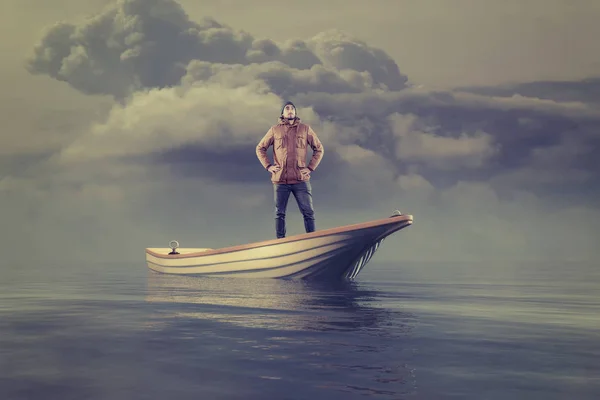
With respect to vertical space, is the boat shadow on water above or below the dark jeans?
below

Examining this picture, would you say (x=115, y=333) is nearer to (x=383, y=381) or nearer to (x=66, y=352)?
(x=66, y=352)

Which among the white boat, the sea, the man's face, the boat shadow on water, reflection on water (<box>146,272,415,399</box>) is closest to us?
the sea

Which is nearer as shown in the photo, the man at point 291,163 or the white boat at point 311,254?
the white boat at point 311,254

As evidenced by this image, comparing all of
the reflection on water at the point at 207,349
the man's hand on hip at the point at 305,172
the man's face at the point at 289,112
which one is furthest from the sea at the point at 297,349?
the man's face at the point at 289,112

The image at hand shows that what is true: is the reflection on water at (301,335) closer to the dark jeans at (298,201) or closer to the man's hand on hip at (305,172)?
the dark jeans at (298,201)

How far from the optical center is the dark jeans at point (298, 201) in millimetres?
15242

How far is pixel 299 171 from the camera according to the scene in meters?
15.2

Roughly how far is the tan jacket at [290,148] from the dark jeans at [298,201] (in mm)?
144

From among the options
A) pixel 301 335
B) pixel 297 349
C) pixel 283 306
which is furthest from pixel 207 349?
pixel 283 306

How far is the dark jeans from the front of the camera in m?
15.2

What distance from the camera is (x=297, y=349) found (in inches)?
241

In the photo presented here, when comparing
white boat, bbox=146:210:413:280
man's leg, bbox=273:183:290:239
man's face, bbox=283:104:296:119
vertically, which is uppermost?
man's face, bbox=283:104:296:119

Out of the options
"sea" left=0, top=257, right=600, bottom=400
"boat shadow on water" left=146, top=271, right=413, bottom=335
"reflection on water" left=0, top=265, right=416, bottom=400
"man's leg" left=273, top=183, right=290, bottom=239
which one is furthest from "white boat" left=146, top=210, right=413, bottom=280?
"reflection on water" left=0, top=265, right=416, bottom=400

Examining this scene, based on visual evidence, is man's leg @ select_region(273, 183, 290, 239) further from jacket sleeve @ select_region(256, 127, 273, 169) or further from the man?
jacket sleeve @ select_region(256, 127, 273, 169)
